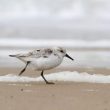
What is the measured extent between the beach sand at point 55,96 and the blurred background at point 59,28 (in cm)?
342

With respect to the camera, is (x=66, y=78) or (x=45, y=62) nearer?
(x=45, y=62)

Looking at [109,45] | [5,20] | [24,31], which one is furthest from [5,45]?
[5,20]

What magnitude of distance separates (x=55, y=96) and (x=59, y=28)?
1600cm

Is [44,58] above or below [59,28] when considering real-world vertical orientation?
above

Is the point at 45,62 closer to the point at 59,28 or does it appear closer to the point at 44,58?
the point at 44,58

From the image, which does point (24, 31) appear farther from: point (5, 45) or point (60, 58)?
point (60, 58)

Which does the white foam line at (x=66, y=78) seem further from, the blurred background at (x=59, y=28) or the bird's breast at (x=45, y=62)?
the blurred background at (x=59, y=28)

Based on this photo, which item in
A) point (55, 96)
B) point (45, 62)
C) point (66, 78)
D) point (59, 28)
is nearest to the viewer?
point (55, 96)

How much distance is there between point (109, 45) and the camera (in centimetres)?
1780

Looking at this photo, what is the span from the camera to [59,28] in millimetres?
23438

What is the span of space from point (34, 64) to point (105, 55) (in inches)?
233

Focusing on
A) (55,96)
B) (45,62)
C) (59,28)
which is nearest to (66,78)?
(45,62)

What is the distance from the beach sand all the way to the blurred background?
3416mm

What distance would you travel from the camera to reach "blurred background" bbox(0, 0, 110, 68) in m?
15.2
